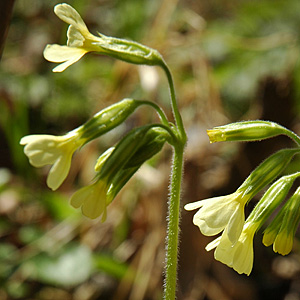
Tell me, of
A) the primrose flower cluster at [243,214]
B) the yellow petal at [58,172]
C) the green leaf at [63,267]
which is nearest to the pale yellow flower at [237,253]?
the primrose flower cluster at [243,214]

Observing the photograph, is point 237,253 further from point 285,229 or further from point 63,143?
point 63,143

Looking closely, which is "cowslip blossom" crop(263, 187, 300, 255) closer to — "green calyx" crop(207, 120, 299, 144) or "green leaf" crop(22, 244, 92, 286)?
"green calyx" crop(207, 120, 299, 144)

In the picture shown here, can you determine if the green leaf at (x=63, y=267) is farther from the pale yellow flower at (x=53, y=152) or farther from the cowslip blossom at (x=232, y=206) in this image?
the cowslip blossom at (x=232, y=206)

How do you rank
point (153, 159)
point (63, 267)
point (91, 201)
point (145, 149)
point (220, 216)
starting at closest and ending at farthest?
1. point (220, 216)
2. point (91, 201)
3. point (145, 149)
4. point (63, 267)
5. point (153, 159)

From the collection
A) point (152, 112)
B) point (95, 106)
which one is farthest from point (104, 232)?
point (95, 106)

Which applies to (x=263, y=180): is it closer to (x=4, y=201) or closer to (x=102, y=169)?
(x=102, y=169)

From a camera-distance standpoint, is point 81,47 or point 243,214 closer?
point 243,214

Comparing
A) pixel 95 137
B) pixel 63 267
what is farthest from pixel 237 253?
pixel 63 267

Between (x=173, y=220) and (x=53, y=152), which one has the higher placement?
(x=53, y=152)
